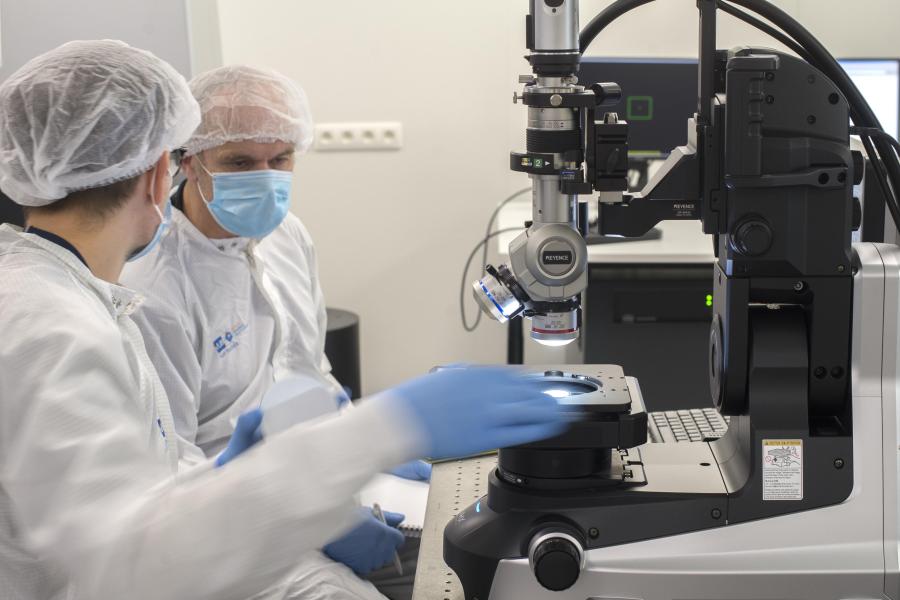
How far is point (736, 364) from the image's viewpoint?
1.11m

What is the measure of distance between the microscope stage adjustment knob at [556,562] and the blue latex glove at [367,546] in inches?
18.3

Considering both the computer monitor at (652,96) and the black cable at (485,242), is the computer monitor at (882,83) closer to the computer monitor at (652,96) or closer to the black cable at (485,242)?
the computer monitor at (652,96)

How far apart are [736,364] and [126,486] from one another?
675mm

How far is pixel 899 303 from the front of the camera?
1.07 meters

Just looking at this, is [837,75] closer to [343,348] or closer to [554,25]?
[554,25]

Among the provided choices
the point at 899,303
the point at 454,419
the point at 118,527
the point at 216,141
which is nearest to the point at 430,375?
the point at 454,419

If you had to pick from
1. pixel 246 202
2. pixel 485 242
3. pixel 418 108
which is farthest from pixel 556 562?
pixel 418 108

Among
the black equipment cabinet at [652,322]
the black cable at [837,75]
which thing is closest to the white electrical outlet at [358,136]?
the black equipment cabinet at [652,322]

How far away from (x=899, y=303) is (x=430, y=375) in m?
0.54

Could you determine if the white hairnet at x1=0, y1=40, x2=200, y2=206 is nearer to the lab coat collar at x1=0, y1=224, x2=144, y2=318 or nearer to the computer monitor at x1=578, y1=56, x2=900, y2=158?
the lab coat collar at x1=0, y1=224, x2=144, y2=318

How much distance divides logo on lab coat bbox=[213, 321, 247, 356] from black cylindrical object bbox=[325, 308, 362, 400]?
4.12 ft

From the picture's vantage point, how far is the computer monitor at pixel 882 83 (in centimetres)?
313

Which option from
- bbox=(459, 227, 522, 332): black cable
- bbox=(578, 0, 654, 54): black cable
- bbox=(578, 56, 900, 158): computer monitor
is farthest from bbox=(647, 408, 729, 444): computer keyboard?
bbox=(459, 227, 522, 332): black cable

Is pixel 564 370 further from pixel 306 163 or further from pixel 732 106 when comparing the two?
pixel 306 163
